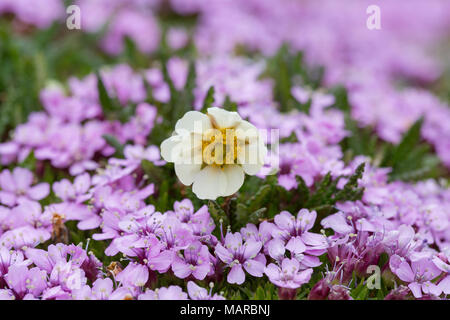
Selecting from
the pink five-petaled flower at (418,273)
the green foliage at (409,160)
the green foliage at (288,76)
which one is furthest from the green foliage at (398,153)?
the pink five-petaled flower at (418,273)

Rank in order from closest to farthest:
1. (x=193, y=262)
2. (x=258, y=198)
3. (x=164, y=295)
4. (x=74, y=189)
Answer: (x=164, y=295), (x=193, y=262), (x=258, y=198), (x=74, y=189)

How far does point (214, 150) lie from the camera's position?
174 cm

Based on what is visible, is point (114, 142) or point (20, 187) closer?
point (20, 187)

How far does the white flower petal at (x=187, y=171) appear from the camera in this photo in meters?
1.72

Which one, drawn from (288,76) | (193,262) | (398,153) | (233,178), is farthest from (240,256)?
(288,76)

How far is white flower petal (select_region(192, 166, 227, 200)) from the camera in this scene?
1742 mm

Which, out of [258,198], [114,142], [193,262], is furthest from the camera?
[114,142]

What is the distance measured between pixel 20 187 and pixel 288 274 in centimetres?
131

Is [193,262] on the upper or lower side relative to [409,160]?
lower

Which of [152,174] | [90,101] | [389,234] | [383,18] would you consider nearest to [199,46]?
[90,101]

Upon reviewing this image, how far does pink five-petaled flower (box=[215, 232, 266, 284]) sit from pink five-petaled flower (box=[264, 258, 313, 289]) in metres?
0.05

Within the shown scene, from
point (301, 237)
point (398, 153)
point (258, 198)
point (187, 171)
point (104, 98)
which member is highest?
point (104, 98)

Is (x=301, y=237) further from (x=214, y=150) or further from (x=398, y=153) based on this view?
(x=398, y=153)
